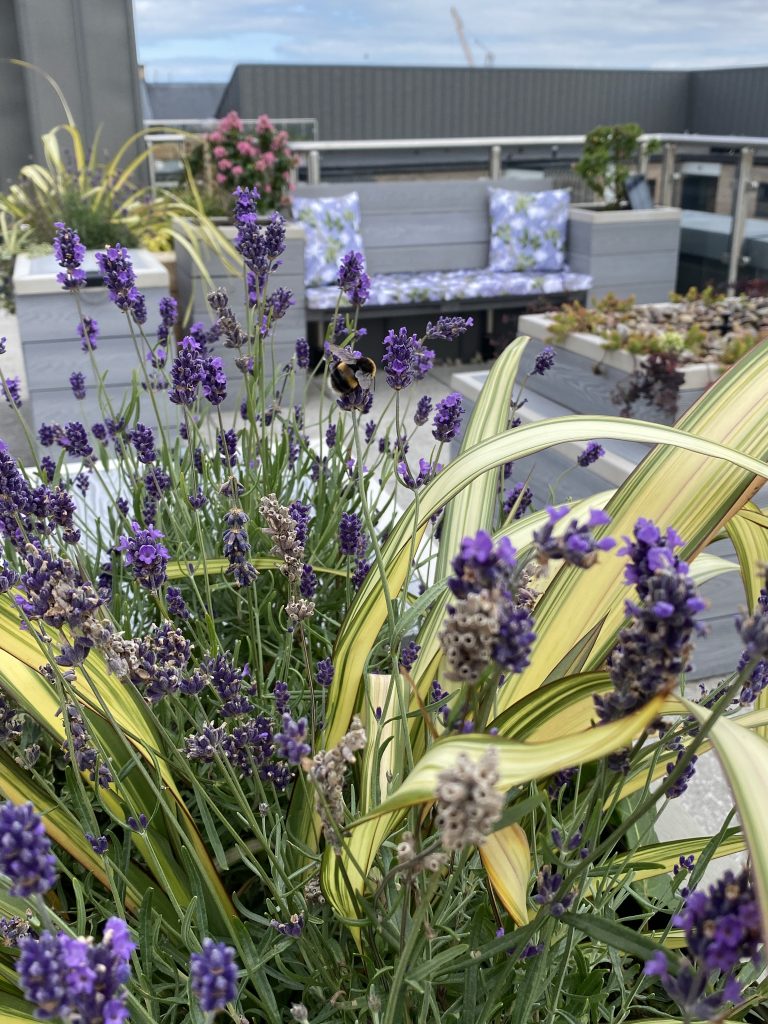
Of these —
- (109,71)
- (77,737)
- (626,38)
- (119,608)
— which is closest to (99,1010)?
(77,737)

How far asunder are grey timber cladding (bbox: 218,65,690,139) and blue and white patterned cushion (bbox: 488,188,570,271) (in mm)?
8995

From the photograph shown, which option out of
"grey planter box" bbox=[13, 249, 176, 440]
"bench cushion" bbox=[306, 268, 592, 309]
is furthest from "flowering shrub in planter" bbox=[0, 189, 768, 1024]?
"bench cushion" bbox=[306, 268, 592, 309]

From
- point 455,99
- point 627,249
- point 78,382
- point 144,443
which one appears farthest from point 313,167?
point 455,99

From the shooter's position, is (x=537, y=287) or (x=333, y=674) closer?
(x=333, y=674)

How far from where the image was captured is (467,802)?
0.35 meters

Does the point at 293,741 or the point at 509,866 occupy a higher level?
the point at 293,741

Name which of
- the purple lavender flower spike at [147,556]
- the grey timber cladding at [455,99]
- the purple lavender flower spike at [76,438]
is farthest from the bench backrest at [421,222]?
the grey timber cladding at [455,99]

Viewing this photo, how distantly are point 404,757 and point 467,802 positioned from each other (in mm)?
Answer: 522

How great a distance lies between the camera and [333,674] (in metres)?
0.87

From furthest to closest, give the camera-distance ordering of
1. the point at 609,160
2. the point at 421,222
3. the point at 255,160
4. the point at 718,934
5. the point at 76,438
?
1. the point at 609,160
2. the point at 421,222
3. the point at 255,160
4. the point at 76,438
5. the point at 718,934

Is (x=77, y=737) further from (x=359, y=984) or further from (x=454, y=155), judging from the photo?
(x=454, y=155)

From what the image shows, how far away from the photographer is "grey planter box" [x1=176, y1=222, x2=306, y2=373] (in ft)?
14.5

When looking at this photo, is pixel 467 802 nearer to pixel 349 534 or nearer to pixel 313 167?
pixel 349 534

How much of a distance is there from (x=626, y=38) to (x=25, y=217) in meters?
62.3
